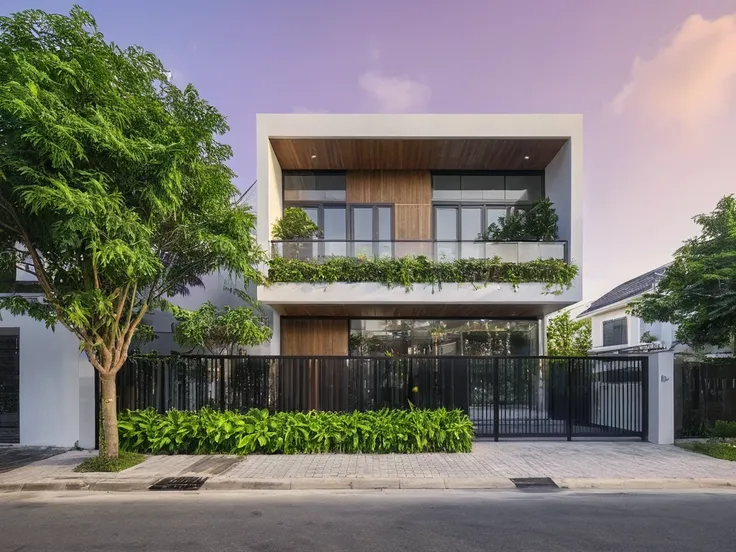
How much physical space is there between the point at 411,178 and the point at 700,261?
26.4 ft

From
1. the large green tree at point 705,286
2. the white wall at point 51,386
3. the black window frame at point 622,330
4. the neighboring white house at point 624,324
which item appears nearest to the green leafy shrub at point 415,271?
the large green tree at point 705,286

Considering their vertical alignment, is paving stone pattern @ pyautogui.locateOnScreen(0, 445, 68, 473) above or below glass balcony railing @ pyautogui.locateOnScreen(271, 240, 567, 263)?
below

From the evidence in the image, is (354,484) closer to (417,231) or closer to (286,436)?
(286,436)

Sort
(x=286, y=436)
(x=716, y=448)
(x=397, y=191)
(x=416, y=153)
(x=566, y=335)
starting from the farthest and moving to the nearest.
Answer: (x=566, y=335), (x=397, y=191), (x=416, y=153), (x=716, y=448), (x=286, y=436)

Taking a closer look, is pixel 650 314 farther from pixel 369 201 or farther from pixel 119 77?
pixel 119 77

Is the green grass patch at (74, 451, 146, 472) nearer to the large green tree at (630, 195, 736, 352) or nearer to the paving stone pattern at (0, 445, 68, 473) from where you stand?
the paving stone pattern at (0, 445, 68, 473)

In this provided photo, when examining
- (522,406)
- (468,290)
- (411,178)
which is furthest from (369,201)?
(522,406)

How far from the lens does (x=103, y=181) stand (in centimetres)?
738

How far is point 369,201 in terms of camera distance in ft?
50.0

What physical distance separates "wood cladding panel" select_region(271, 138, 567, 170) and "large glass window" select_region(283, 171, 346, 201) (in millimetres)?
260

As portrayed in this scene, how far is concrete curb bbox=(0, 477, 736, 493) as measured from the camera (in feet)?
24.5

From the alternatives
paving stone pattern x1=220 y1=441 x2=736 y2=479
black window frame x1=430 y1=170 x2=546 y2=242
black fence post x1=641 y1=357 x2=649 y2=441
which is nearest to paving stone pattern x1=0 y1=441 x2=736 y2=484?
paving stone pattern x1=220 y1=441 x2=736 y2=479

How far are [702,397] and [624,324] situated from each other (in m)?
12.7

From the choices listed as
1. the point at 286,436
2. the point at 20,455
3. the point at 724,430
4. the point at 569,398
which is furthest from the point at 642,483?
the point at 20,455
